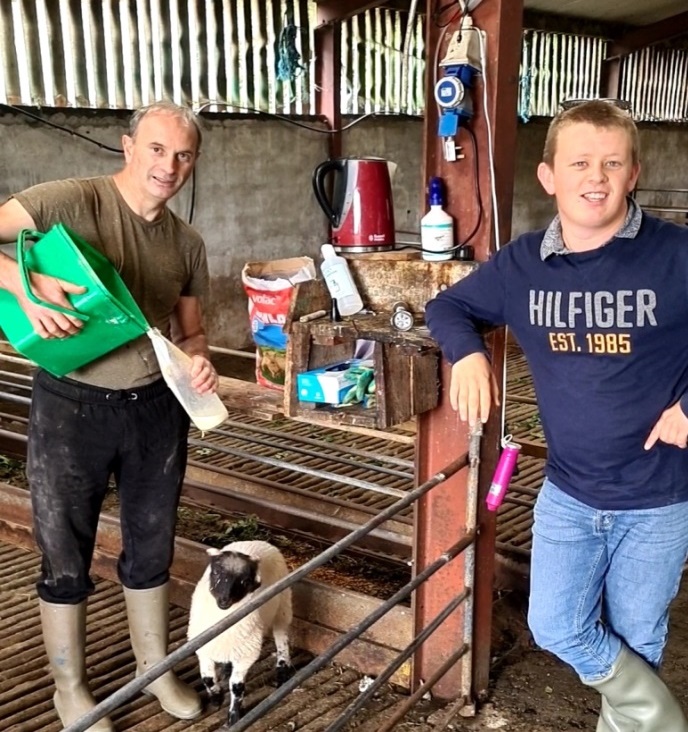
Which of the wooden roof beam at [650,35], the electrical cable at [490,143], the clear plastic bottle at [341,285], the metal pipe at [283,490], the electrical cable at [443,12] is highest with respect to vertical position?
the wooden roof beam at [650,35]

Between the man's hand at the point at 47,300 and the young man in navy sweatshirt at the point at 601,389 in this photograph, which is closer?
the young man in navy sweatshirt at the point at 601,389

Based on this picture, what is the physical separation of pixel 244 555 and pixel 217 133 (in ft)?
17.3

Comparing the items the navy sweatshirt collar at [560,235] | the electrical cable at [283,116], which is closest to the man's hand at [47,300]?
the navy sweatshirt collar at [560,235]

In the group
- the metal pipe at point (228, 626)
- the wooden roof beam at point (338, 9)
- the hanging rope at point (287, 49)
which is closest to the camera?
the metal pipe at point (228, 626)

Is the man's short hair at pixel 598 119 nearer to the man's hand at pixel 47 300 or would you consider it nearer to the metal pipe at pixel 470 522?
the metal pipe at pixel 470 522

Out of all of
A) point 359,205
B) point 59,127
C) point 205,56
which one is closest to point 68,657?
point 359,205

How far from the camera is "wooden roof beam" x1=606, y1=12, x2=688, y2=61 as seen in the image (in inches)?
373

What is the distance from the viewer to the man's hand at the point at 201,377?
2.13m

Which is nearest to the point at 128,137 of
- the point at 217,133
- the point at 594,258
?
the point at 594,258

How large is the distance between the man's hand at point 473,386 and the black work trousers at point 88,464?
83 cm

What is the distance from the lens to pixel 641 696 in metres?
1.87

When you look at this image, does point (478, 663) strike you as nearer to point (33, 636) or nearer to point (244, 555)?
point (244, 555)

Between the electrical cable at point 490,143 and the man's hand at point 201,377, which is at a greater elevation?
the electrical cable at point 490,143

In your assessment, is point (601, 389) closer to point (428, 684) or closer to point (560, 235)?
point (560, 235)
